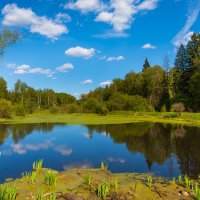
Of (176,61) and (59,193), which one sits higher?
(176,61)

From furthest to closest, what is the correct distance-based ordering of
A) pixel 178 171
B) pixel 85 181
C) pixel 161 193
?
pixel 178 171
pixel 85 181
pixel 161 193

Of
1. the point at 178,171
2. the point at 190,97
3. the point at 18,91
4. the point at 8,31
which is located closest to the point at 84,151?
the point at 178,171

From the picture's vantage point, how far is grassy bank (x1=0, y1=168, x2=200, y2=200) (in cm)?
1023

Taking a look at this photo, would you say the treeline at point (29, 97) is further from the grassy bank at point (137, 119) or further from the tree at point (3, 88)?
the grassy bank at point (137, 119)

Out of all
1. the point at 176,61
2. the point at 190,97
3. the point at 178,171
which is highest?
the point at 176,61

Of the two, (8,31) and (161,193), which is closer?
(161,193)

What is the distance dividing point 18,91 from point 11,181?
113967 mm

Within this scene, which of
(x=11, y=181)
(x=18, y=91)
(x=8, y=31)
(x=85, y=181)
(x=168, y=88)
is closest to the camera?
(x=85, y=181)

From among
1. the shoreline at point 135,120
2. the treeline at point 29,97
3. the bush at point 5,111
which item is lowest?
the shoreline at point 135,120

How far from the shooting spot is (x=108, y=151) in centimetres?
2247

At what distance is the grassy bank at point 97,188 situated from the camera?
10234 mm

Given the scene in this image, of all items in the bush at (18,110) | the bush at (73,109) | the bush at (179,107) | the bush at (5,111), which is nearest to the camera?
the bush at (179,107)

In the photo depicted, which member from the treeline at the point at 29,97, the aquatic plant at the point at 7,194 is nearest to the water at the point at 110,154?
the aquatic plant at the point at 7,194

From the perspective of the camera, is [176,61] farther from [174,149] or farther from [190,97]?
[174,149]
